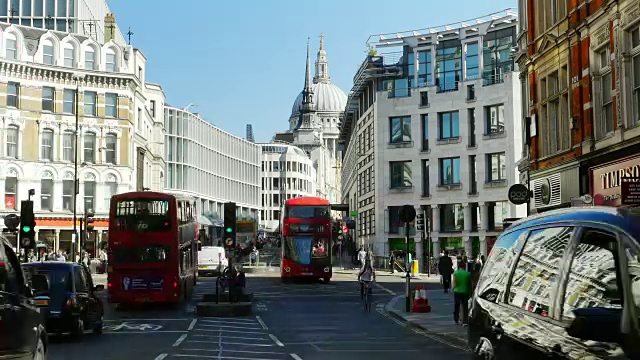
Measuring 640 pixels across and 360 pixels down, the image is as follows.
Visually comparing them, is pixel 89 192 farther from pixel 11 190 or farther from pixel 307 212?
pixel 307 212

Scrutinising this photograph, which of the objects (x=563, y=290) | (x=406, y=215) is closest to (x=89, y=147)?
(x=406, y=215)

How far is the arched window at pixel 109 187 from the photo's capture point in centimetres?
7200

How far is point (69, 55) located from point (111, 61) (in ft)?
12.3

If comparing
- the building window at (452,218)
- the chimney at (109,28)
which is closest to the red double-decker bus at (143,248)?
the building window at (452,218)

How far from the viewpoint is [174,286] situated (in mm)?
31453

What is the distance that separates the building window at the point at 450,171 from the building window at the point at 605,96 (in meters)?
42.5

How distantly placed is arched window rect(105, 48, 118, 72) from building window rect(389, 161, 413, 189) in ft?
79.4

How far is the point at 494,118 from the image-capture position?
65.7m

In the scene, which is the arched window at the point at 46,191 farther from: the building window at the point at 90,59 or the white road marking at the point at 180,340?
the white road marking at the point at 180,340

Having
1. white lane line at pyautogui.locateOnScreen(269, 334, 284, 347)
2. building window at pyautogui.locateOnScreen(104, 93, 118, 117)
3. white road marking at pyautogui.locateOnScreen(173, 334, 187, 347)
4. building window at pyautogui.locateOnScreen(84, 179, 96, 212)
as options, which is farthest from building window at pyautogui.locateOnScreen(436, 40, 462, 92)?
white road marking at pyautogui.locateOnScreen(173, 334, 187, 347)

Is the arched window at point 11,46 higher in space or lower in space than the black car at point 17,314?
higher

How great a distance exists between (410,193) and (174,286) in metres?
40.4

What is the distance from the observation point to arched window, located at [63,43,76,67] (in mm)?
71562

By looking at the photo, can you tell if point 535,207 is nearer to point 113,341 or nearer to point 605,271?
point 113,341
